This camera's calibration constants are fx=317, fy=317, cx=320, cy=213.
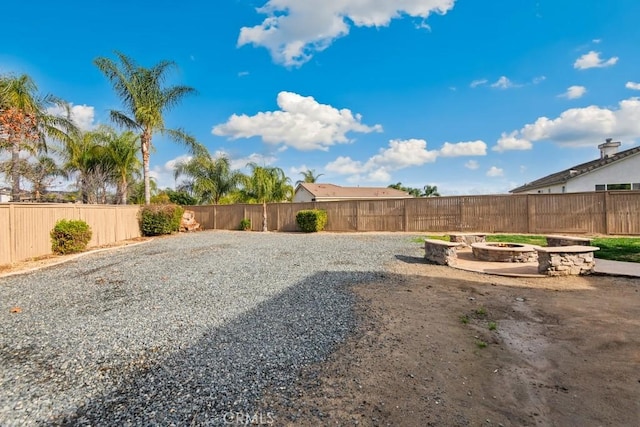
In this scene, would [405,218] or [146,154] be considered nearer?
[405,218]

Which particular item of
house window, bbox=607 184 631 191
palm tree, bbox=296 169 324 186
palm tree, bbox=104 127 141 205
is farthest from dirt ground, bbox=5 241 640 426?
palm tree, bbox=296 169 324 186

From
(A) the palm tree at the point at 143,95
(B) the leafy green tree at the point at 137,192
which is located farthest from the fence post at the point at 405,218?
(B) the leafy green tree at the point at 137,192

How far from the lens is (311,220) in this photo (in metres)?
16.8

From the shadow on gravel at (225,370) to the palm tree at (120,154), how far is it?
61.9ft

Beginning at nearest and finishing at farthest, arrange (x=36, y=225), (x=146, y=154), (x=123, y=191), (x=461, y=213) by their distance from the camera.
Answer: (x=36, y=225), (x=461, y=213), (x=146, y=154), (x=123, y=191)

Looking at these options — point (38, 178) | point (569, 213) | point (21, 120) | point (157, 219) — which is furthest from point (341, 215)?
point (38, 178)

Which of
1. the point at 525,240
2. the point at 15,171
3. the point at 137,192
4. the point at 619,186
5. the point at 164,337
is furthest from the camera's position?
the point at 137,192

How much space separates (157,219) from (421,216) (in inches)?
524

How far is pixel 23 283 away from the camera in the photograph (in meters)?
6.90

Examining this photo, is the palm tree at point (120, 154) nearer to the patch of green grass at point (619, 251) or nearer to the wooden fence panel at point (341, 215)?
the wooden fence panel at point (341, 215)

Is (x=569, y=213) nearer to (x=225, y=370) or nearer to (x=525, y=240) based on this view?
(x=525, y=240)

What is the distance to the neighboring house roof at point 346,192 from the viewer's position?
31.1 meters

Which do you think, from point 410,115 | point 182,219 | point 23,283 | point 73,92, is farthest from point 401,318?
point 73,92

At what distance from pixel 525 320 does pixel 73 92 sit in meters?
20.8
